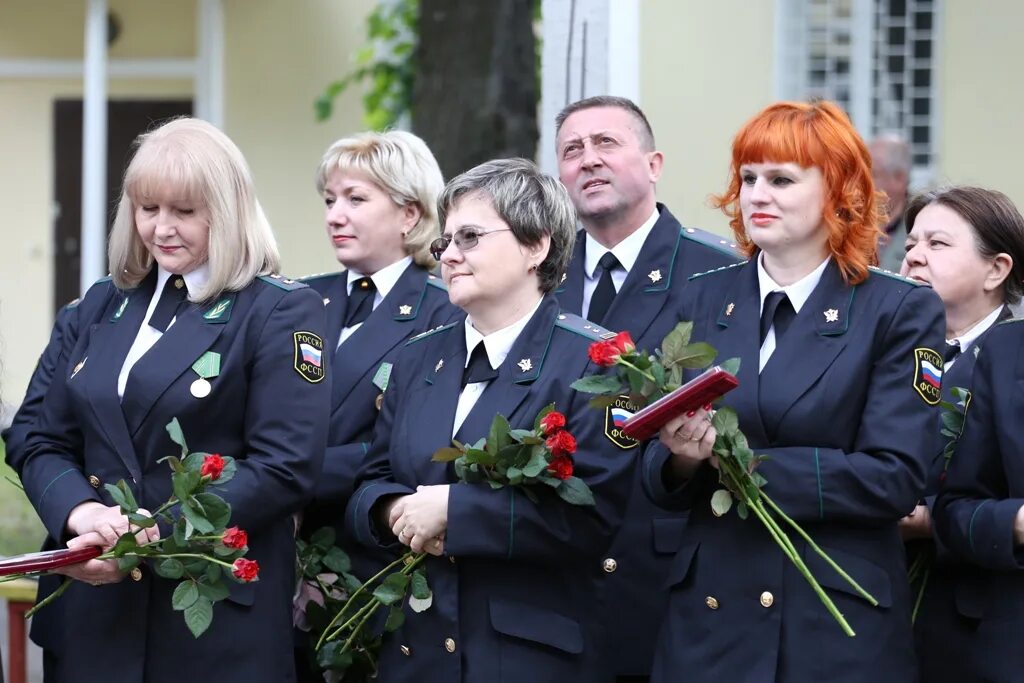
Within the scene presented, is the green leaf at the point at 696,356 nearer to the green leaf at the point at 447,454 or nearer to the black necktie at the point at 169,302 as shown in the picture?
the green leaf at the point at 447,454

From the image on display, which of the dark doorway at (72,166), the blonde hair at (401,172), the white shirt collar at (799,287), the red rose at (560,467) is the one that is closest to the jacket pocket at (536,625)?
the red rose at (560,467)

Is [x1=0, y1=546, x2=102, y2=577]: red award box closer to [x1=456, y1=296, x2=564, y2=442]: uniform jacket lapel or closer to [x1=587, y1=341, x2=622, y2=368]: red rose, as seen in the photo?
[x1=456, y1=296, x2=564, y2=442]: uniform jacket lapel

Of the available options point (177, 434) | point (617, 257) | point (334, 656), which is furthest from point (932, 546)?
point (177, 434)

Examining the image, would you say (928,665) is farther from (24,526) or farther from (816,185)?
(24,526)

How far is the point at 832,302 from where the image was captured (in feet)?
12.9

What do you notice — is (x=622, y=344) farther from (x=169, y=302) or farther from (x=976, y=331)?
(x=976, y=331)

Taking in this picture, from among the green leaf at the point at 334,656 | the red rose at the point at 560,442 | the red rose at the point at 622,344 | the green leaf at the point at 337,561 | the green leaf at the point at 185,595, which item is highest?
the red rose at the point at 622,344

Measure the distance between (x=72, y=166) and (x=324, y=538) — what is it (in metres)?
9.10

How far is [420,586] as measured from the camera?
410cm

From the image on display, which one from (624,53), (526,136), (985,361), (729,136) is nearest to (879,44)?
(729,136)

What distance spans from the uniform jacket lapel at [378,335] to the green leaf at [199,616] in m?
1.09

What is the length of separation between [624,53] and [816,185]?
6.42ft

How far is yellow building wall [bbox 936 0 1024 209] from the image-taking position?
11328mm

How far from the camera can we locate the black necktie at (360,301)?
17.3ft
